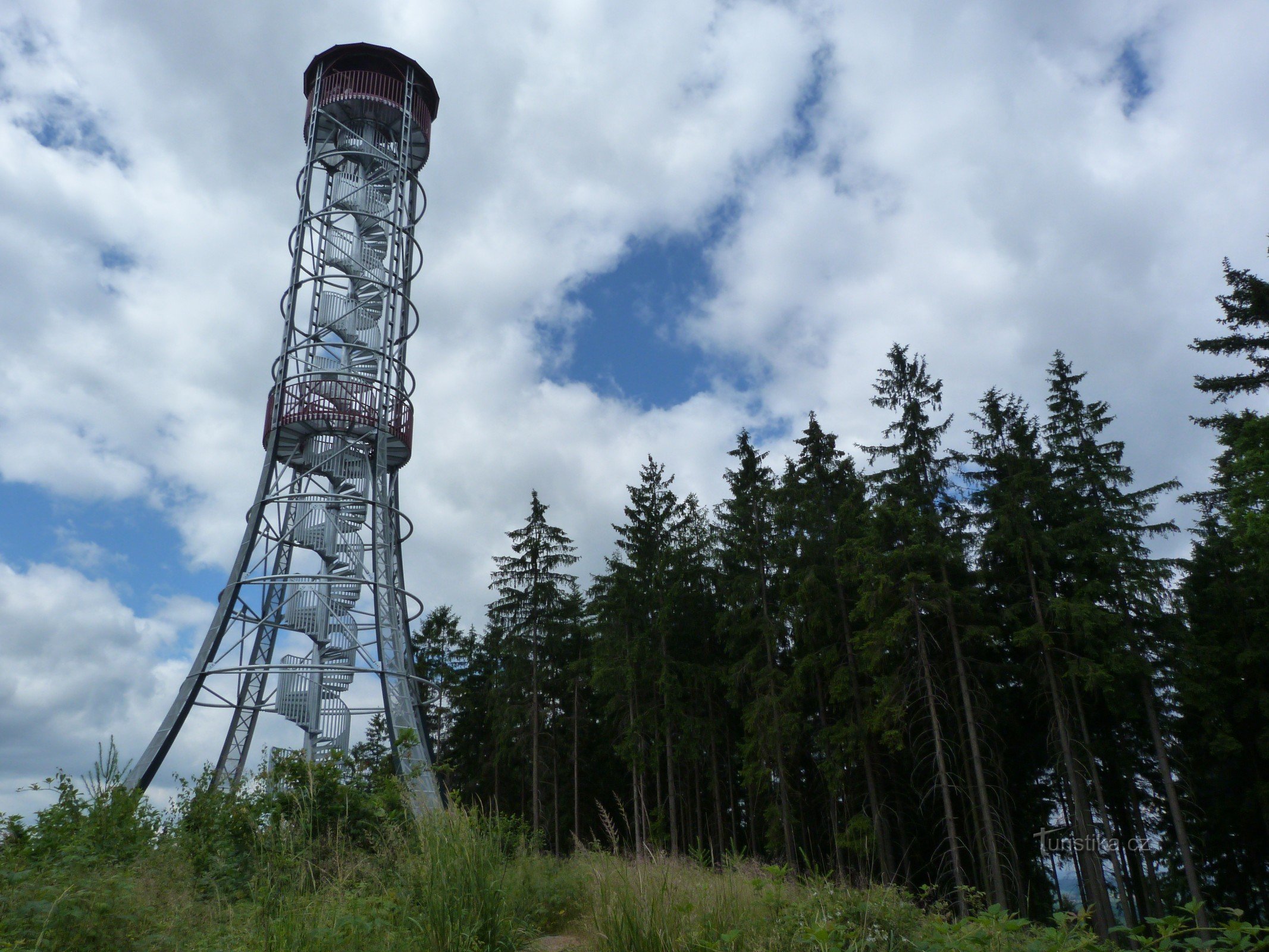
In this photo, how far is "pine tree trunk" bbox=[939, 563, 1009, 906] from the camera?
56.3 ft

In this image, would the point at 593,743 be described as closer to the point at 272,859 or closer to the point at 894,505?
the point at 894,505

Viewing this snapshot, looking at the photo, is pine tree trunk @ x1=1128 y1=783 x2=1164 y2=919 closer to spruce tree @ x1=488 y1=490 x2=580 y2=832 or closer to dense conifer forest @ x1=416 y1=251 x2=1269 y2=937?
dense conifer forest @ x1=416 y1=251 x2=1269 y2=937

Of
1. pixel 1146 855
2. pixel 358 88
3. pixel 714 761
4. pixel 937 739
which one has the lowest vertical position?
pixel 1146 855

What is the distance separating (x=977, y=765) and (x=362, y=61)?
2478cm

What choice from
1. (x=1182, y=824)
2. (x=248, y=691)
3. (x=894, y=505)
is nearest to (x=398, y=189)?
(x=248, y=691)

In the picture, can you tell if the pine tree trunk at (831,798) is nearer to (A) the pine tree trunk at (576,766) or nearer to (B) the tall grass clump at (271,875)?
(A) the pine tree trunk at (576,766)

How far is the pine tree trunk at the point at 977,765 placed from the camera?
56.3 feet

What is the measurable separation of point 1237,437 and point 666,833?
19244 mm

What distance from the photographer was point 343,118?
2541 centimetres

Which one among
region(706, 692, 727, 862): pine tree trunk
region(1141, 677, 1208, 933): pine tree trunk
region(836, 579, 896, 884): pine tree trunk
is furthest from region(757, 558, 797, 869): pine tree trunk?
region(1141, 677, 1208, 933): pine tree trunk

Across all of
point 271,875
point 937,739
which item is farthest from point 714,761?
point 271,875

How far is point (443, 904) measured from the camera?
5.57 metres

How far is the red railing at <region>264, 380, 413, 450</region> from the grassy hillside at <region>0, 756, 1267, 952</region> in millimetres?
13699

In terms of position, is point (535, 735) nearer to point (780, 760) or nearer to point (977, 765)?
point (780, 760)
